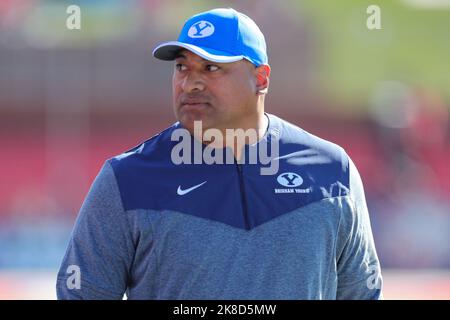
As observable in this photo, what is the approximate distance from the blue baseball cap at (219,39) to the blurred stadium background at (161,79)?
10978 mm

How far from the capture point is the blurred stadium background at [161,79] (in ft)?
47.1

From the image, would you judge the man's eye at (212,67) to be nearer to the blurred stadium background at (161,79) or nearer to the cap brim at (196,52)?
the cap brim at (196,52)

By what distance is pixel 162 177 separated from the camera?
7.88ft

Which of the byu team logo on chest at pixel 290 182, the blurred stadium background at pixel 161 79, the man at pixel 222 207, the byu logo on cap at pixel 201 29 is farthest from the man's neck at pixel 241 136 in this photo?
the blurred stadium background at pixel 161 79

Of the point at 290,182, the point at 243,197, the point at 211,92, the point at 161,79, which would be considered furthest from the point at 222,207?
the point at 161,79

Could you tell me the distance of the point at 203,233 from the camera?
2.32m

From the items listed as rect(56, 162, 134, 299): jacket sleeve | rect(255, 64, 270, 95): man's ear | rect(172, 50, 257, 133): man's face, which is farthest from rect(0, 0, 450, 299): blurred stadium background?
rect(56, 162, 134, 299): jacket sleeve

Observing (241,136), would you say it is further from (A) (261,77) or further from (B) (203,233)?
(B) (203,233)

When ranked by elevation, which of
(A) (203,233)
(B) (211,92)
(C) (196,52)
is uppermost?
(C) (196,52)

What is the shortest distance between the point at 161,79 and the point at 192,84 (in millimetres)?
12989

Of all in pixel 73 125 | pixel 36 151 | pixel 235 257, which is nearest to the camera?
pixel 235 257

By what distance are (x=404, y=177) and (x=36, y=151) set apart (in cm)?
678
